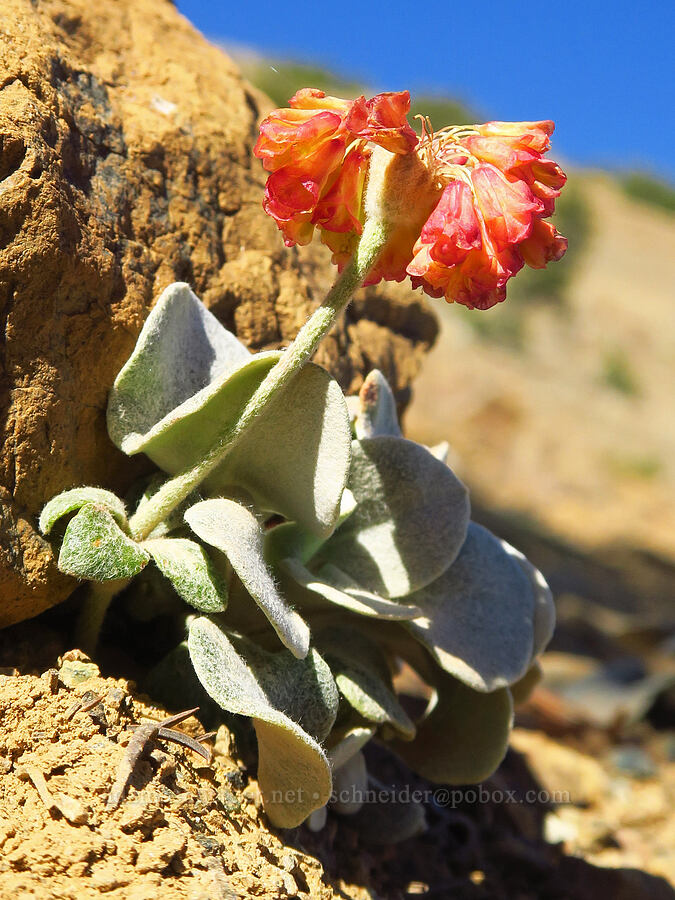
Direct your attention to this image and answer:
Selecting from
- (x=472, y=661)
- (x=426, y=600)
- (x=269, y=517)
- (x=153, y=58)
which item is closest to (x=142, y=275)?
(x=269, y=517)

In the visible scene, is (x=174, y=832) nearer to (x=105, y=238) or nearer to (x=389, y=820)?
(x=389, y=820)

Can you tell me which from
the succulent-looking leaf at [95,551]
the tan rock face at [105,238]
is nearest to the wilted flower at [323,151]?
the tan rock face at [105,238]

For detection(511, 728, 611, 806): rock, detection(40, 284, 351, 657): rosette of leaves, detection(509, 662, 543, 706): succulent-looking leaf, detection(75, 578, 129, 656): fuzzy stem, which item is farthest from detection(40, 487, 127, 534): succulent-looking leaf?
detection(511, 728, 611, 806): rock

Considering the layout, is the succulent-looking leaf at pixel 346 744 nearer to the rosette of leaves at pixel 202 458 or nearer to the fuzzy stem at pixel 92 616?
the rosette of leaves at pixel 202 458

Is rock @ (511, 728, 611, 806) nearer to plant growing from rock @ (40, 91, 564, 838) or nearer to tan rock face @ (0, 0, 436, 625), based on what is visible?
plant growing from rock @ (40, 91, 564, 838)

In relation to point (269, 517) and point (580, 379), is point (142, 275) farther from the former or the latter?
point (580, 379)

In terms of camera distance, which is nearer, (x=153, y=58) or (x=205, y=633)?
(x=205, y=633)
